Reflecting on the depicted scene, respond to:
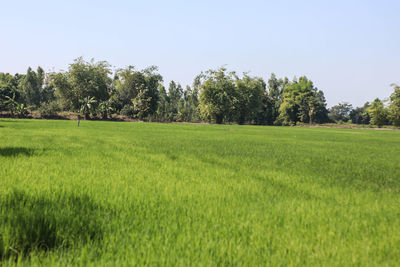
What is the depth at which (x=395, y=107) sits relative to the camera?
2371 inches

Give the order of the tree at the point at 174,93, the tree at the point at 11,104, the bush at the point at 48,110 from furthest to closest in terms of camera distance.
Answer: the tree at the point at 174,93, the bush at the point at 48,110, the tree at the point at 11,104

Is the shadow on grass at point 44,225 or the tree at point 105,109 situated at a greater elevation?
the tree at point 105,109

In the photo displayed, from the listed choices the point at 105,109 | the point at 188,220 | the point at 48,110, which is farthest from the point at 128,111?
the point at 188,220

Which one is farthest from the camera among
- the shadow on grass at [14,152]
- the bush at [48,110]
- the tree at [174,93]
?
the tree at [174,93]

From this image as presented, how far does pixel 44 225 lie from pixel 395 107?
244 ft

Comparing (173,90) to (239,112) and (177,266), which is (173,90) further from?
(177,266)

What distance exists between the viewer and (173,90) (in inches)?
3814

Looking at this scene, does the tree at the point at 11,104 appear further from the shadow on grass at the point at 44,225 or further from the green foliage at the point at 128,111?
the shadow on grass at the point at 44,225

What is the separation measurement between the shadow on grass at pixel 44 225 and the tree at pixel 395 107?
239ft

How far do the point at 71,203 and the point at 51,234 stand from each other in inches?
31.4

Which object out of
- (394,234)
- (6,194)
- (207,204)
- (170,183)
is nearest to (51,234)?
(6,194)

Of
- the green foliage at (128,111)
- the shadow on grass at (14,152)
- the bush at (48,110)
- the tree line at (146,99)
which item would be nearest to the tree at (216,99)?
the tree line at (146,99)

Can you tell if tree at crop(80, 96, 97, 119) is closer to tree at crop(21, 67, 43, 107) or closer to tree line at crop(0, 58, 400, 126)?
tree line at crop(0, 58, 400, 126)

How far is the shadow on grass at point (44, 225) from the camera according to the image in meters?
2.23
